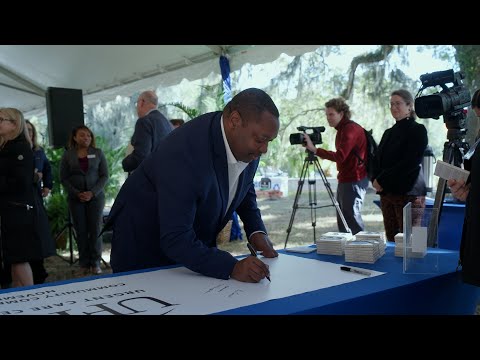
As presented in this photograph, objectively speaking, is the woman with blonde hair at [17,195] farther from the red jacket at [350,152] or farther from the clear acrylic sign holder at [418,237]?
the clear acrylic sign holder at [418,237]

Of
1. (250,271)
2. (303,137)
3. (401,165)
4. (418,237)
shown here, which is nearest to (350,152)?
(303,137)

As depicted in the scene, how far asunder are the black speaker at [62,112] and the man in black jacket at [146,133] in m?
2.22

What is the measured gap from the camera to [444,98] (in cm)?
235

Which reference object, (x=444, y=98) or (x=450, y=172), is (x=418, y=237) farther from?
(x=444, y=98)

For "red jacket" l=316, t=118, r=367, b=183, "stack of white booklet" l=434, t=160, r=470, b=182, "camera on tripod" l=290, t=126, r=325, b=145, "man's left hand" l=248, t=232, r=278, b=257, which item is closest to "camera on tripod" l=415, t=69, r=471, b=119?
"stack of white booklet" l=434, t=160, r=470, b=182

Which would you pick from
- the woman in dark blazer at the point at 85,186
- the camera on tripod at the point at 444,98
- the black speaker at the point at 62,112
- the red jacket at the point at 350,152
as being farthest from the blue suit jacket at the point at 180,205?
the black speaker at the point at 62,112

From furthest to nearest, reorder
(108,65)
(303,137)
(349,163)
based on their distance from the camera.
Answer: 1. (108,65)
2. (303,137)
3. (349,163)

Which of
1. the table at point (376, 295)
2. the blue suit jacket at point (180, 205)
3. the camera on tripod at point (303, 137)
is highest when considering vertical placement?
the camera on tripod at point (303, 137)

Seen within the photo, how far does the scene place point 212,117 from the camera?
1.64m

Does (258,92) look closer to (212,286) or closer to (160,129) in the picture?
(212,286)

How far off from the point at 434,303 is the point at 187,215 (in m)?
0.93

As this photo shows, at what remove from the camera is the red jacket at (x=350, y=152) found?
3.84m

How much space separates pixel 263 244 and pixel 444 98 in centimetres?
128
